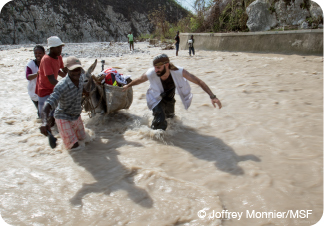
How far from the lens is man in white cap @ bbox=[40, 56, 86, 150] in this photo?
3145 millimetres

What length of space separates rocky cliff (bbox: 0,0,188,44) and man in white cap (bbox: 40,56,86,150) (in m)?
31.9

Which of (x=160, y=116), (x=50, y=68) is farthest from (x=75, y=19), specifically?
(x=160, y=116)

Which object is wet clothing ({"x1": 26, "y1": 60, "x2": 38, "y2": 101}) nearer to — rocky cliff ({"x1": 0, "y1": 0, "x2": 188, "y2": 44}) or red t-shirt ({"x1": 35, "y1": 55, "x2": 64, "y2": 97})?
red t-shirt ({"x1": 35, "y1": 55, "x2": 64, "y2": 97})

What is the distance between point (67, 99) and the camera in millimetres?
3256

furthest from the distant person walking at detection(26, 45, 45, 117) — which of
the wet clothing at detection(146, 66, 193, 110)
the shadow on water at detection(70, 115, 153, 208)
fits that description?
the wet clothing at detection(146, 66, 193, 110)

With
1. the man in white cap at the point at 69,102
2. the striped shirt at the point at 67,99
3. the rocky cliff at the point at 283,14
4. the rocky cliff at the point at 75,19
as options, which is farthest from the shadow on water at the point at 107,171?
the rocky cliff at the point at 75,19

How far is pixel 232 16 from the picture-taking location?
14586 mm

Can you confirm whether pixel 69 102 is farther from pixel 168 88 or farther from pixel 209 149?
pixel 209 149

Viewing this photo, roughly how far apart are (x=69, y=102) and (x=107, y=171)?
0.94m

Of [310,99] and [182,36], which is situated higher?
[182,36]

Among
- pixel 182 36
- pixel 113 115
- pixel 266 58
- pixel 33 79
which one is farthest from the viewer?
pixel 182 36

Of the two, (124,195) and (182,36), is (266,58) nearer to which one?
(182,36)

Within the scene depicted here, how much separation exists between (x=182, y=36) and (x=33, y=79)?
562 inches

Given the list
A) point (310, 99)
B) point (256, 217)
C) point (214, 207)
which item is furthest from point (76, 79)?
point (310, 99)
